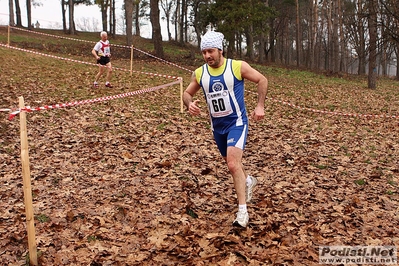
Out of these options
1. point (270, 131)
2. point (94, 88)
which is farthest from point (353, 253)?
point (94, 88)

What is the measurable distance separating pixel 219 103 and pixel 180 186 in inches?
81.1

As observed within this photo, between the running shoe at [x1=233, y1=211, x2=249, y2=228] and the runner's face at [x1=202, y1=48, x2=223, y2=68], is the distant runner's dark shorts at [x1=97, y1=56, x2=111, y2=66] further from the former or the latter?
the running shoe at [x1=233, y1=211, x2=249, y2=228]

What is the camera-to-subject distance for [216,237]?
4590mm

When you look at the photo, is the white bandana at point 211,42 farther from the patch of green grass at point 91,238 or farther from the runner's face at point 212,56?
the patch of green grass at point 91,238

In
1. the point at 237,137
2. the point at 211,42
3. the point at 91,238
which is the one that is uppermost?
the point at 211,42

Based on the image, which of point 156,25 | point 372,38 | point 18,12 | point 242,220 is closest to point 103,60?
point 156,25

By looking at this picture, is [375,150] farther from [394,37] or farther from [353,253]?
[394,37]

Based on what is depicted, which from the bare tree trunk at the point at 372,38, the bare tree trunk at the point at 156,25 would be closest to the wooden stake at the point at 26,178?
the bare tree trunk at the point at 372,38

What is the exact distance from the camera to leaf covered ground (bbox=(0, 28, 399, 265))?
4422 mm

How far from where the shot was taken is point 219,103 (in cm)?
473

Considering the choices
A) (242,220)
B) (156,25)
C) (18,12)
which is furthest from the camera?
(18,12)

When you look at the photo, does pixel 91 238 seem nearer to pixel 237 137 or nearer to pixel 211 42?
pixel 237 137

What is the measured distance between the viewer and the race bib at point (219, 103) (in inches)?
185

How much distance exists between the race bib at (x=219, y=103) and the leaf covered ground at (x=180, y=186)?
1439 millimetres
